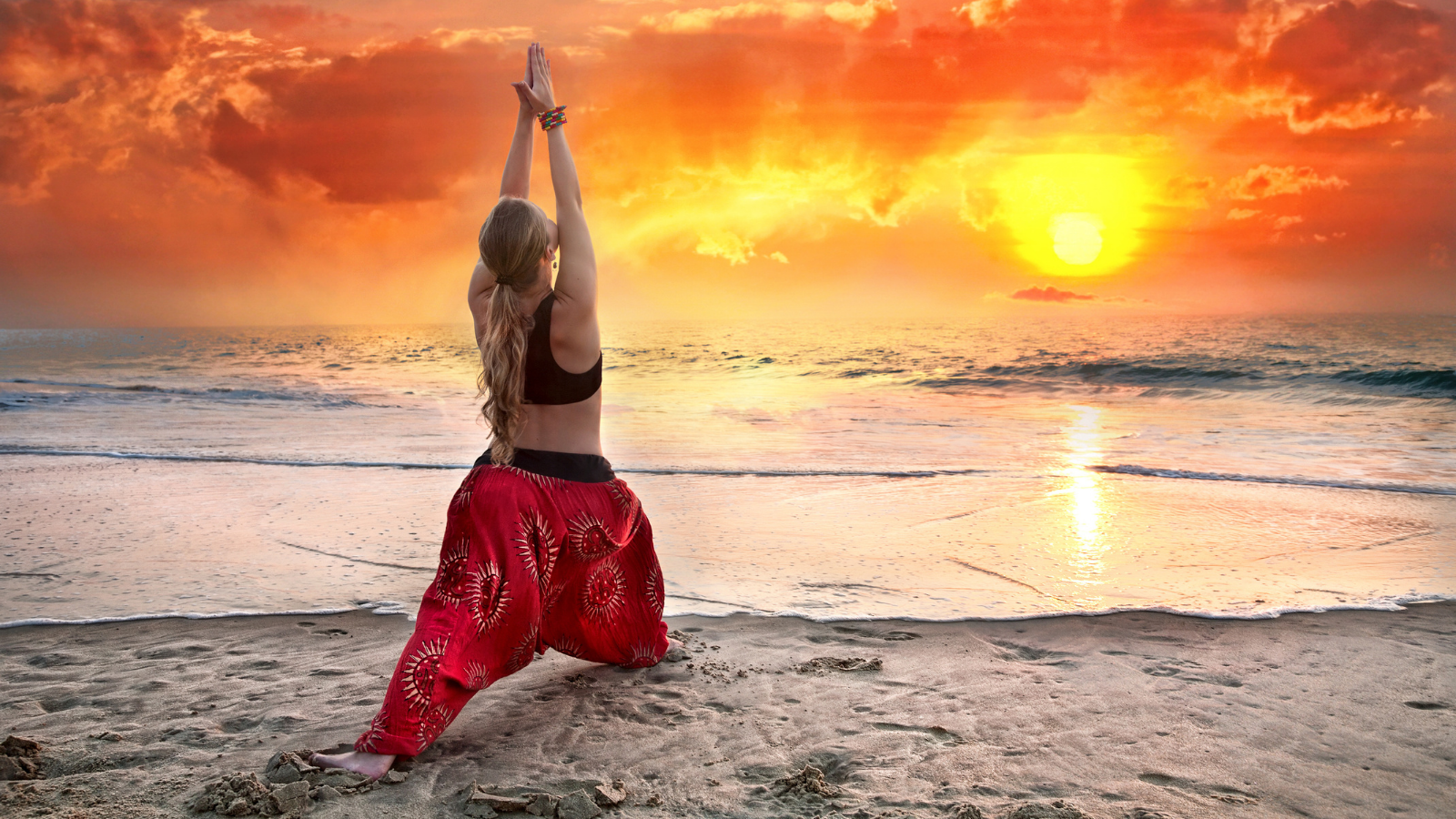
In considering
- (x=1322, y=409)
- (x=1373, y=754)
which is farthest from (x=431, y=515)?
(x=1322, y=409)

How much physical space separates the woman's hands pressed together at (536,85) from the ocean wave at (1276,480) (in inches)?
282

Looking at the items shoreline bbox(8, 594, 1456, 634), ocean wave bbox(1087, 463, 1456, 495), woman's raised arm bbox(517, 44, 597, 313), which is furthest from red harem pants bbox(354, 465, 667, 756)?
ocean wave bbox(1087, 463, 1456, 495)

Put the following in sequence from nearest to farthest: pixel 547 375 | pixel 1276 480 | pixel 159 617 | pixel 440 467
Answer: pixel 547 375
pixel 159 617
pixel 1276 480
pixel 440 467

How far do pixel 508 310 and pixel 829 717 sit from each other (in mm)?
1779

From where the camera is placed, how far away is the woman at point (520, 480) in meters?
2.80

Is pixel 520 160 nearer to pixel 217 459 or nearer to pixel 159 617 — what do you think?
pixel 159 617

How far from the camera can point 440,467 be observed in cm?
870

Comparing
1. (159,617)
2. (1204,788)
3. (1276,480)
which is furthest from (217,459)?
(1276,480)

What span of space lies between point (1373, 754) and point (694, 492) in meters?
5.24

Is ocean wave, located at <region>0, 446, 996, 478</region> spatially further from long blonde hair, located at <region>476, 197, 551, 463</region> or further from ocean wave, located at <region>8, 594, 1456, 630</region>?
long blonde hair, located at <region>476, 197, 551, 463</region>

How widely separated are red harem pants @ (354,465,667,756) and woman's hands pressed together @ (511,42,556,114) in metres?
1.27

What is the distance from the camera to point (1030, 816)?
244cm

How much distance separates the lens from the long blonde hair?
2830 millimetres

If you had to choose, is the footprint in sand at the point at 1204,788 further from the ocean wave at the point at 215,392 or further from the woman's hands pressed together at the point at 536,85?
the ocean wave at the point at 215,392
